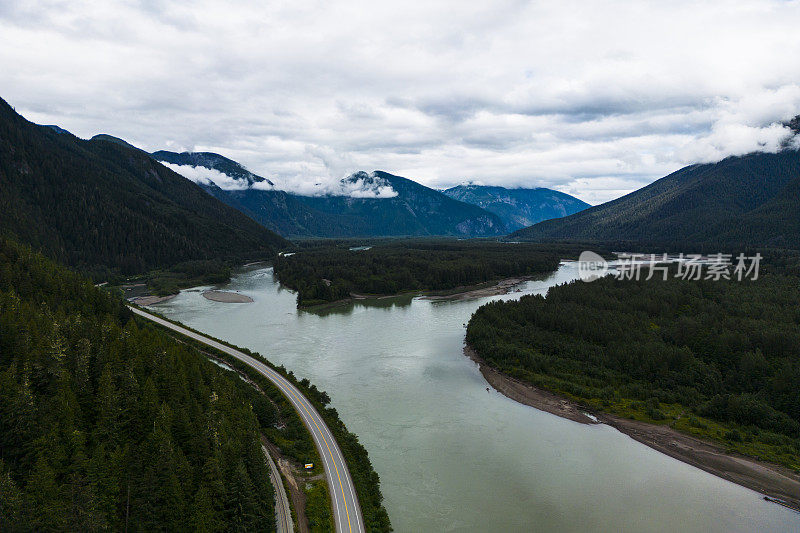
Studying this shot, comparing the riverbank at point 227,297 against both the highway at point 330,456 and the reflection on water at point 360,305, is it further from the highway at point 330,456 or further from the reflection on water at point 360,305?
the highway at point 330,456

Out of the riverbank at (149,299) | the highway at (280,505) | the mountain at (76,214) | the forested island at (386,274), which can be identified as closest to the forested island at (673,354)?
the highway at (280,505)

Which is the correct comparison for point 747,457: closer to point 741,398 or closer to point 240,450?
point 741,398

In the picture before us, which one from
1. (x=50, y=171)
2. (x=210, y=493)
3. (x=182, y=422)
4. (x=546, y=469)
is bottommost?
(x=546, y=469)

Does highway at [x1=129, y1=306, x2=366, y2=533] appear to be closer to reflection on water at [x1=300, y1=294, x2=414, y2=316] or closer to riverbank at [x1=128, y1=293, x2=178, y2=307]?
reflection on water at [x1=300, y1=294, x2=414, y2=316]

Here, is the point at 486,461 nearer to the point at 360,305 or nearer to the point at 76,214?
the point at 360,305

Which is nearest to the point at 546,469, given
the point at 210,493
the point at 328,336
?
the point at 210,493

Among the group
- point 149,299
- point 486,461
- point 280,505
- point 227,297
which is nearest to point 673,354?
point 486,461
